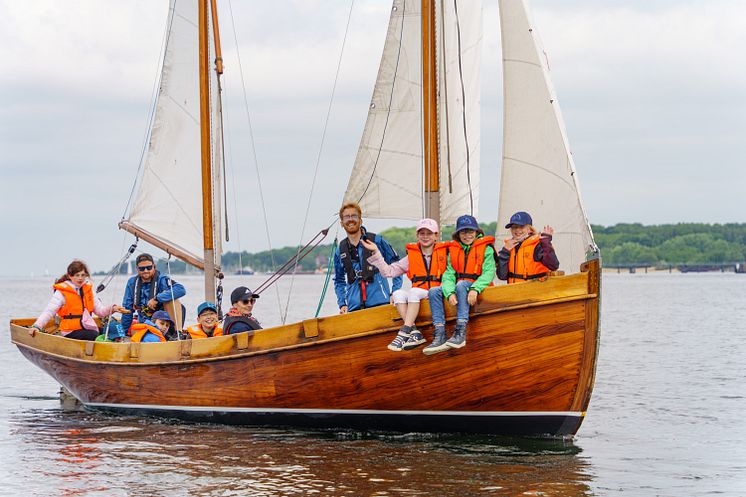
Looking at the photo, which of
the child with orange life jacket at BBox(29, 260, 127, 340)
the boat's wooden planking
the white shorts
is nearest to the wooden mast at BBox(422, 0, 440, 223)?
the white shorts

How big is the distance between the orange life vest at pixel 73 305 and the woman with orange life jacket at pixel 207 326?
89.0 inches

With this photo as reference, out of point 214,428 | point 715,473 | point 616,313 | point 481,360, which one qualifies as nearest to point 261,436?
point 214,428

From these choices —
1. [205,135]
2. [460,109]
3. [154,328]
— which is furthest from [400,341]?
[205,135]

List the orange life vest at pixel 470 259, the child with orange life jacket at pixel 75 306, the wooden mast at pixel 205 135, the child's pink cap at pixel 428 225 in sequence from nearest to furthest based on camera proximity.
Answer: the orange life vest at pixel 470 259 < the child's pink cap at pixel 428 225 < the child with orange life jacket at pixel 75 306 < the wooden mast at pixel 205 135

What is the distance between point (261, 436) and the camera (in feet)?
46.4

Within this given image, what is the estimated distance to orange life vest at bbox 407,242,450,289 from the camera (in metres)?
12.4

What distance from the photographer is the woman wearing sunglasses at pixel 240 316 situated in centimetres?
1438

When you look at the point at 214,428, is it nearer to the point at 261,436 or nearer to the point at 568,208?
the point at 261,436

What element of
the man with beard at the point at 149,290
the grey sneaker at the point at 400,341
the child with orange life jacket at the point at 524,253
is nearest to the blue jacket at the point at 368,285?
the grey sneaker at the point at 400,341

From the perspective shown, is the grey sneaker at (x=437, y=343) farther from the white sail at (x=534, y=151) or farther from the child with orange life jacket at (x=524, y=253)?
the white sail at (x=534, y=151)

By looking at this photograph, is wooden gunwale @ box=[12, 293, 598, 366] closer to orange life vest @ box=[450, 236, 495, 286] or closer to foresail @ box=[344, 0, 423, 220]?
orange life vest @ box=[450, 236, 495, 286]

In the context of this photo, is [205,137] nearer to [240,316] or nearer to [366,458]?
[240,316]

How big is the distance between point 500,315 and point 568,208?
1.68 metres

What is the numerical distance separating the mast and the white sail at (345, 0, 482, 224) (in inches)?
127
